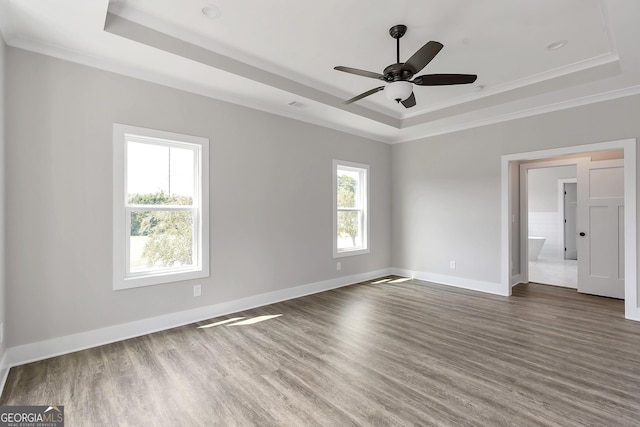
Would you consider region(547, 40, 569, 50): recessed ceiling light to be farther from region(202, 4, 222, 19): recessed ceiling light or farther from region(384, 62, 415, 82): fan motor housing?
region(202, 4, 222, 19): recessed ceiling light

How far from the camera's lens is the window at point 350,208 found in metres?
5.34

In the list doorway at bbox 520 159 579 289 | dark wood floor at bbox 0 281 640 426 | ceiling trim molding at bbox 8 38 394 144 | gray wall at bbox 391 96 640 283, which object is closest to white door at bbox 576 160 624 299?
dark wood floor at bbox 0 281 640 426

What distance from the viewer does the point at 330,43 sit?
3.16 m

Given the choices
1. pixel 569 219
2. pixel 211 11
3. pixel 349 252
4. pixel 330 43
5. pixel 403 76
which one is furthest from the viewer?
pixel 569 219

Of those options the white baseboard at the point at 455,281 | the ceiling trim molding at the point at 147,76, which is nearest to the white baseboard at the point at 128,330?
the white baseboard at the point at 455,281

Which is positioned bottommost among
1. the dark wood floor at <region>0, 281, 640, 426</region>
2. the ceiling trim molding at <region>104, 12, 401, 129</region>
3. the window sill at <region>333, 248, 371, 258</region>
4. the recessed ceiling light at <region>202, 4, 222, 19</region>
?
the dark wood floor at <region>0, 281, 640, 426</region>

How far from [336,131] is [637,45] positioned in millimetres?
3584

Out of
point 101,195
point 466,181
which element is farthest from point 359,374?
point 466,181

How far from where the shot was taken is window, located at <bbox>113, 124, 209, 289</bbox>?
314 cm

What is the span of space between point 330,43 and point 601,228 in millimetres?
4874

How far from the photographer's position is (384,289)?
5180 millimetres

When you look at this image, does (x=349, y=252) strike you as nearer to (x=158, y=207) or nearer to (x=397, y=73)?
(x=158, y=207)

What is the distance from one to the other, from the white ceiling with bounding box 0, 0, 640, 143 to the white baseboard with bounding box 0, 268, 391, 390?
2.58 meters

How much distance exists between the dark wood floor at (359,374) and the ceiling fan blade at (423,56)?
2.53m
